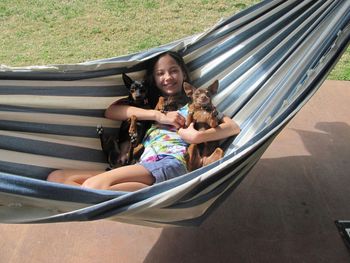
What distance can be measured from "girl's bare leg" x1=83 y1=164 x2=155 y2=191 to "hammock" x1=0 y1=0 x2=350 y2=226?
20 cm

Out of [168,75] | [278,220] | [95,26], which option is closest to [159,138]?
[168,75]

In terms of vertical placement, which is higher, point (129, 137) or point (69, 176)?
point (129, 137)

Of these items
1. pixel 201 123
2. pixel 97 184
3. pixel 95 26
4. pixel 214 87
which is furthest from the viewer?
pixel 95 26

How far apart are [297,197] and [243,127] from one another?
67 centimetres

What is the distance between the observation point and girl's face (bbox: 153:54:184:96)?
2359 mm

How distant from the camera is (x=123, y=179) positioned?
1.99 m

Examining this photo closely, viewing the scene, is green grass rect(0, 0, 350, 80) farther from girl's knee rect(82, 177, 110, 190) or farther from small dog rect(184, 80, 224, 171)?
girl's knee rect(82, 177, 110, 190)

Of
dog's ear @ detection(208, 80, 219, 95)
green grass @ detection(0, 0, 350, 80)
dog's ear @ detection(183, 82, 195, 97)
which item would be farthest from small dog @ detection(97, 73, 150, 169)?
green grass @ detection(0, 0, 350, 80)

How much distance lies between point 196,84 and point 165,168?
0.70 meters

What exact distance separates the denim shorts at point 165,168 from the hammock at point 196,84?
25cm

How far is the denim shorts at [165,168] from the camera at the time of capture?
80.1 inches

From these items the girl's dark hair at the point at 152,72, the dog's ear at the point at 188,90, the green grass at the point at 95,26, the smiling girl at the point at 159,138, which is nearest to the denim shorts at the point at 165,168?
the smiling girl at the point at 159,138

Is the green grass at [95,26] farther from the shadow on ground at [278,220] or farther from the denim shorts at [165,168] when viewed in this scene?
the denim shorts at [165,168]

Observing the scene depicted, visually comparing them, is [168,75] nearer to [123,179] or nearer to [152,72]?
[152,72]
